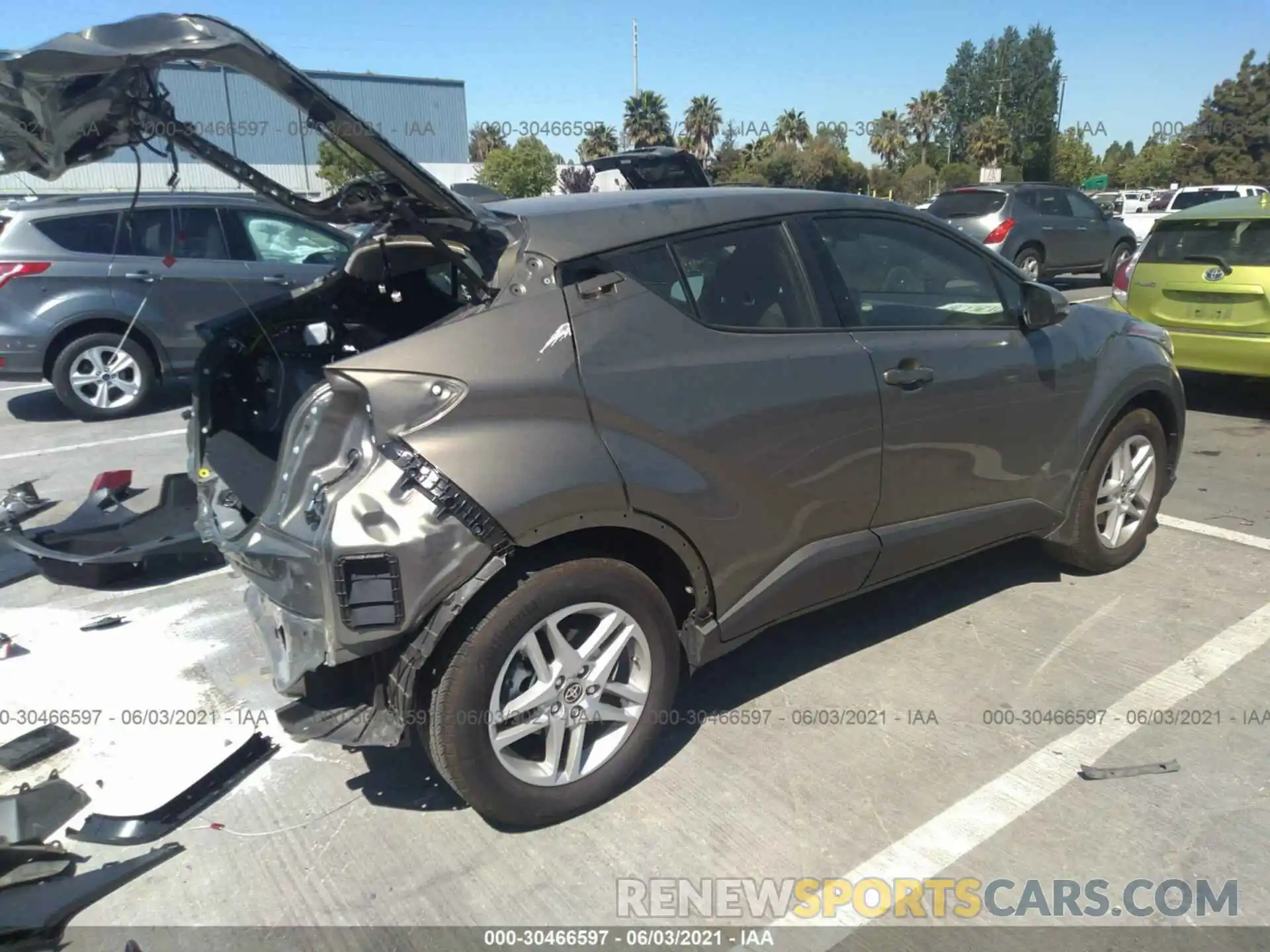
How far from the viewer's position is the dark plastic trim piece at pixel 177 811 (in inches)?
112

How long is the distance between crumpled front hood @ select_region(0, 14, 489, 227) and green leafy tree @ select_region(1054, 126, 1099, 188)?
2917 inches

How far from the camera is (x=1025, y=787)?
3.02 m

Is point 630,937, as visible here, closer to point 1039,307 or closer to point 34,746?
point 34,746

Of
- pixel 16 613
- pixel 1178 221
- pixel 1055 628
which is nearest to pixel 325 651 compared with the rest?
pixel 16 613

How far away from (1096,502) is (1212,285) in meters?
4.03

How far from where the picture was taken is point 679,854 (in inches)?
108

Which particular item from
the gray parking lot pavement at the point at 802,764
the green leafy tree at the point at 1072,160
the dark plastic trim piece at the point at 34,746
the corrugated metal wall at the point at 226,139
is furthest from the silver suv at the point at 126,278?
the green leafy tree at the point at 1072,160

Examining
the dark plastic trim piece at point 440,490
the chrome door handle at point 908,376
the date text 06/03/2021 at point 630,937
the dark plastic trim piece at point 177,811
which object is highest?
the chrome door handle at point 908,376

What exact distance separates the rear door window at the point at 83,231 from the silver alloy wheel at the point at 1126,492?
303 inches

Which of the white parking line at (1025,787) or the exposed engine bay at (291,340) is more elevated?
the exposed engine bay at (291,340)

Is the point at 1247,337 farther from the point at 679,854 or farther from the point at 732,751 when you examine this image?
the point at 679,854

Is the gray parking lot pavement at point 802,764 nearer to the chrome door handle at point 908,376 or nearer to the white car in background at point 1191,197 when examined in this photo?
the chrome door handle at point 908,376

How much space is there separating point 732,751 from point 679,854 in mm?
563

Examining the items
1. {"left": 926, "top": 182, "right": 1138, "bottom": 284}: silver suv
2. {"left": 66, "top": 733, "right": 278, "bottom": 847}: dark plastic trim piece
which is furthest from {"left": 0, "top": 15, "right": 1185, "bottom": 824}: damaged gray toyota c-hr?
{"left": 926, "top": 182, "right": 1138, "bottom": 284}: silver suv
